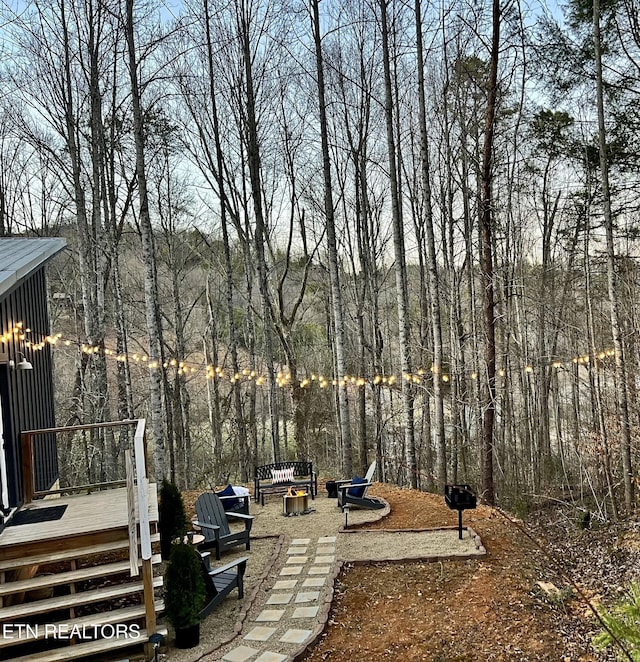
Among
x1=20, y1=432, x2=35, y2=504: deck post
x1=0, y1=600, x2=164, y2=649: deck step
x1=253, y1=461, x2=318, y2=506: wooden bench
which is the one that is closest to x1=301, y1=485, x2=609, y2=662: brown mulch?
x1=0, y1=600, x2=164, y2=649: deck step

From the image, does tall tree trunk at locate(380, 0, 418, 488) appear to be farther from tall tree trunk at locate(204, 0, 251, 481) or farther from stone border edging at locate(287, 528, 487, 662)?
tall tree trunk at locate(204, 0, 251, 481)

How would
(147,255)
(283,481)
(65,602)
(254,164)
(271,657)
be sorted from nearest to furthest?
(271,657)
(65,602)
(147,255)
(283,481)
(254,164)

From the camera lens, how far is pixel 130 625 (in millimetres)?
4605

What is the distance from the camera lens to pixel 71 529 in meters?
5.19

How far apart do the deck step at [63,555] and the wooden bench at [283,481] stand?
4.31 metres

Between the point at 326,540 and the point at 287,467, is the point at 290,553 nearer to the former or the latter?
the point at 326,540

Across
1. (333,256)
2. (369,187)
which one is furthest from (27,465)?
(369,187)

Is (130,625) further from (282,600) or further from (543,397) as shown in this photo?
(543,397)

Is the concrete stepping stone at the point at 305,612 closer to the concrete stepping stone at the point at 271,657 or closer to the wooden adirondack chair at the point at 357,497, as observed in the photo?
the concrete stepping stone at the point at 271,657

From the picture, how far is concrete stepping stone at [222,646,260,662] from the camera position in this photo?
423cm

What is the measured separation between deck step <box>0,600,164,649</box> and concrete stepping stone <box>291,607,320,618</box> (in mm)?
1197

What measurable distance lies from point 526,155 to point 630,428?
284 inches

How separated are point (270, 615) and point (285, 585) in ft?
2.24

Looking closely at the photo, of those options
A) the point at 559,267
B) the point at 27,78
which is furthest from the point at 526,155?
the point at 27,78
